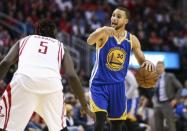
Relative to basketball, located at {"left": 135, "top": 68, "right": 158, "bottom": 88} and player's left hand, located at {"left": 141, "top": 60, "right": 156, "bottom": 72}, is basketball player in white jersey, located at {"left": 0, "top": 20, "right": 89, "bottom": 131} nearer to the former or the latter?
player's left hand, located at {"left": 141, "top": 60, "right": 156, "bottom": 72}

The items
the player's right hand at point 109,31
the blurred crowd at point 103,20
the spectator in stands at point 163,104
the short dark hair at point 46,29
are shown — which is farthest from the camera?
the blurred crowd at point 103,20

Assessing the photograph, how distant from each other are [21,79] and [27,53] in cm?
32

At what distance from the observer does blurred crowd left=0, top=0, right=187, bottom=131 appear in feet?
60.4

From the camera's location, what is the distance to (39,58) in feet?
21.5

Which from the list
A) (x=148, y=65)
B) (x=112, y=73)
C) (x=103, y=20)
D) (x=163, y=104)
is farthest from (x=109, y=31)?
(x=103, y=20)

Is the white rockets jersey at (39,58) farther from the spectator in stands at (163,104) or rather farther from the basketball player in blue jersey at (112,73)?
the spectator in stands at (163,104)

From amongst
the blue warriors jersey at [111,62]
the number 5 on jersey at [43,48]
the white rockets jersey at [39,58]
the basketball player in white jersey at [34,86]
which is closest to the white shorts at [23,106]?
the basketball player in white jersey at [34,86]

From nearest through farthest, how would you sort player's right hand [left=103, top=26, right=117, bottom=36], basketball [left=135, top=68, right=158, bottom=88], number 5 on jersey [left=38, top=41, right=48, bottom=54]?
number 5 on jersey [left=38, top=41, right=48, bottom=54] < player's right hand [left=103, top=26, right=117, bottom=36] < basketball [left=135, top=68, right=158, bottom=88]

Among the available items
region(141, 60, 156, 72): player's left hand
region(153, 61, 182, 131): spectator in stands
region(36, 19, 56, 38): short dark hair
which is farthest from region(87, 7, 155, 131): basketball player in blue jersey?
region(153, 61, 182, 131): spectator in stands

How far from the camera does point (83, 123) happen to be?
12.0 m

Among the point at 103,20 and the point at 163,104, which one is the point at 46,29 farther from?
the point at 103,20

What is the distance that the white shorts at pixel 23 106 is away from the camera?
6398mm

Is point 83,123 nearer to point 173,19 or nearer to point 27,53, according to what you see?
point 27,53

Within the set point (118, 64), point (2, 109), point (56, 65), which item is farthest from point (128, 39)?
point (2, 109)
